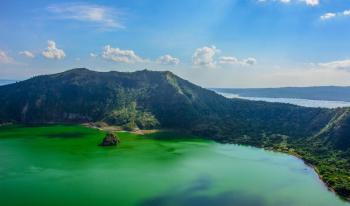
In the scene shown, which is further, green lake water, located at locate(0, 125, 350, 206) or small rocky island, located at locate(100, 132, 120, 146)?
small rocky island, located at locate(100, 132, 120, 146)

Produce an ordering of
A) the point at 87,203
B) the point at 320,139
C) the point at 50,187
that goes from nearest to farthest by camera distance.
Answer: the point at 87,203 < the point at 50,187 < the point at 320,139

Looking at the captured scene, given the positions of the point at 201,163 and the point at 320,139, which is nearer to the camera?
the point at 201,163

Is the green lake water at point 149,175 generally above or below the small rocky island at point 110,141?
below

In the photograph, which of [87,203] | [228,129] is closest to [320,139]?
[228,129]

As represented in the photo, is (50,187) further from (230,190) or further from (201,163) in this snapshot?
(201,163)

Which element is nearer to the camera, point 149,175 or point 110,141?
point 149,175

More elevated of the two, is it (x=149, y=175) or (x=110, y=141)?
(x=110, y=141)

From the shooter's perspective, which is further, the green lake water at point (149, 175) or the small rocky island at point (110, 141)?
the small rocky island at point (110, 141)

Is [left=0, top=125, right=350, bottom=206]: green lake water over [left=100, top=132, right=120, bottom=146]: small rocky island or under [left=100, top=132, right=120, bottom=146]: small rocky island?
under
